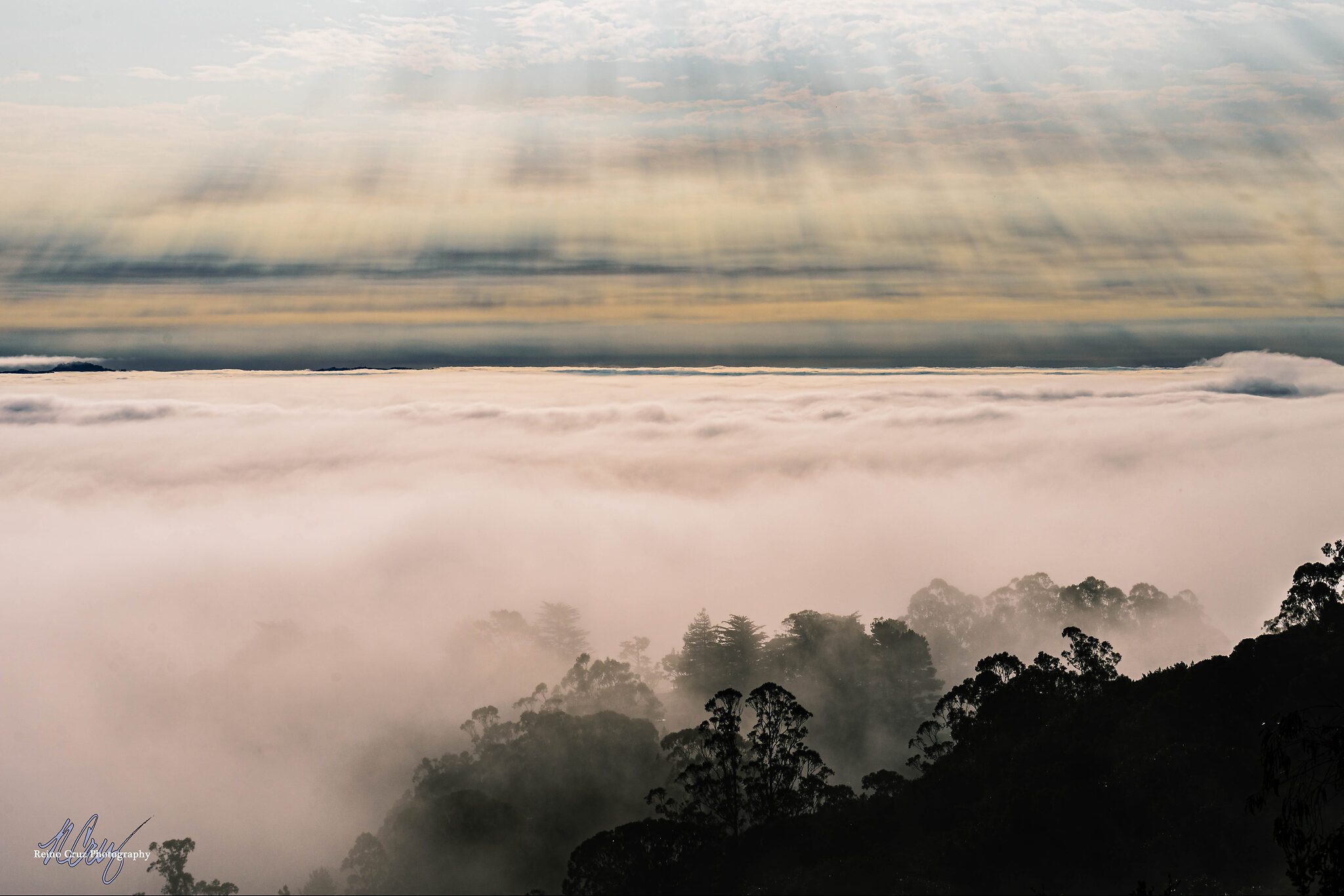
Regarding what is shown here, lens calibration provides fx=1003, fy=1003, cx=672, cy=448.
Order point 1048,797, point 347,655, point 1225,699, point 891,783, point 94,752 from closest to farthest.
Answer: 1. point 1048,797
2. point 1225,699
3. point 891,783
4. point 94,752
5. point 347,655

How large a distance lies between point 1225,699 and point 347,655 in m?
125

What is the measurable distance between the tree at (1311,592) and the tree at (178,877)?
211 feet

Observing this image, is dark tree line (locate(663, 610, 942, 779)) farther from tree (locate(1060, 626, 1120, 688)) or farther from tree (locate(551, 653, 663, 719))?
tree (locate(1060, 626, 1120, 688))

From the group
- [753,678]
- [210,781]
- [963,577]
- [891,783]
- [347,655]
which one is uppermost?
[891,783]

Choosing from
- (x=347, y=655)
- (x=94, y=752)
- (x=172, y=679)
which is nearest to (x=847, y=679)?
(x=347, y=655)

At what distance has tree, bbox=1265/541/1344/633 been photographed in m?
56.1

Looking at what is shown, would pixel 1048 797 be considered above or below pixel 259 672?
above

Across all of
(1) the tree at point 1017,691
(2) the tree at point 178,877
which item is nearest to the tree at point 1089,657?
(1) the tree at point 1017,691

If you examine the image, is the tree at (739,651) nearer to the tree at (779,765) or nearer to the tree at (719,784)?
the tree at (779,765)

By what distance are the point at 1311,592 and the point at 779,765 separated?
32443mm

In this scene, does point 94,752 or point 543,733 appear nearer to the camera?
point 543,733

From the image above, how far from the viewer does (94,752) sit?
127 meters

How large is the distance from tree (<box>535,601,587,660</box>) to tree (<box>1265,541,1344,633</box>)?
87.4 m

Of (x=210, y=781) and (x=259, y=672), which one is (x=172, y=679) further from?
(x=210, y=781)
